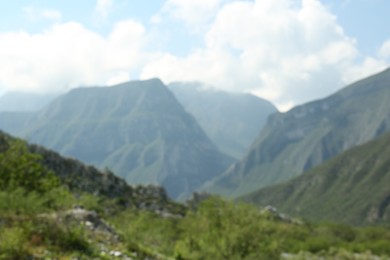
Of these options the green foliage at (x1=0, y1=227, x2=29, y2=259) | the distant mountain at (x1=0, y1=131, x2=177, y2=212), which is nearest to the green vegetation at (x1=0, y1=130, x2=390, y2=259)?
the green foliage at (x1=0, y1=227, x2=29, y2=259)

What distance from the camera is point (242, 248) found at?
59938mm

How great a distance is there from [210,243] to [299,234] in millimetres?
88279

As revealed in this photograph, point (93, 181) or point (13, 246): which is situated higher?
point (93, 181)

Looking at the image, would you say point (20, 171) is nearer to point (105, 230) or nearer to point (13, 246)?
point (105, 230)

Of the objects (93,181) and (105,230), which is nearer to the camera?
(105,230)

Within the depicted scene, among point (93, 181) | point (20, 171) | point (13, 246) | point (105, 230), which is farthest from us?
point (93, 181)

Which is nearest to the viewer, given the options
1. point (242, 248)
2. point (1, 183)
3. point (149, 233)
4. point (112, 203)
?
point (1, 183)

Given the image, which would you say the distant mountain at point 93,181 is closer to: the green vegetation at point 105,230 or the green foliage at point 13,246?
the green vegetation at point 105,230

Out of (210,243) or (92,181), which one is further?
(92,181)

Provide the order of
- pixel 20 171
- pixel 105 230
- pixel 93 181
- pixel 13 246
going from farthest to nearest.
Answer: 1. pixel 93 181
2. pixel 20 171
3. pixel 105 230
4. pixel 13 246

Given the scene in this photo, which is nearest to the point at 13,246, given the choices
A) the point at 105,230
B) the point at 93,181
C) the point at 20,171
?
the point at 105,230

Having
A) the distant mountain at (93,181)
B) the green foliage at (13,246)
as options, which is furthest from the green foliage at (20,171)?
the distant mountain at (93,181)

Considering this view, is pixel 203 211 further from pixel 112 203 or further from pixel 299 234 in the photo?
pixel 299 234

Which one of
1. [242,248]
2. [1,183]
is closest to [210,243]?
[242,248]
